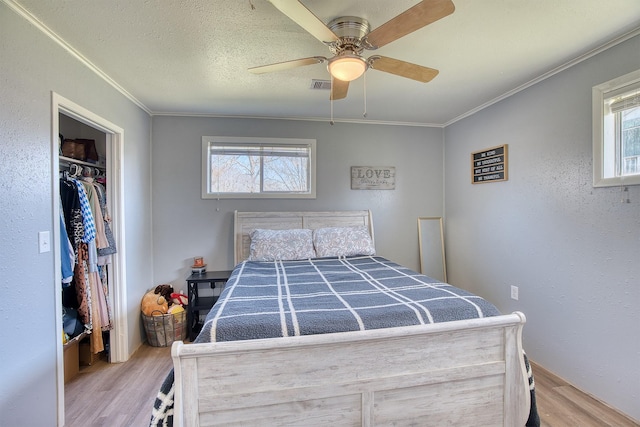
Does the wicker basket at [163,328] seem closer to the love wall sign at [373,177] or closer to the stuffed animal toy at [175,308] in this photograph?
the stuffed animal toy at [175,308]

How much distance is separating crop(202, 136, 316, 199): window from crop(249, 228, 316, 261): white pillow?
1.78ft

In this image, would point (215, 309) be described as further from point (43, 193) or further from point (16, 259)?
point (43, 193)

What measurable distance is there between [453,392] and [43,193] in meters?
2.49

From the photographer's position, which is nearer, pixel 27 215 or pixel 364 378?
pixel 364 378

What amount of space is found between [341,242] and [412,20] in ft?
7.17

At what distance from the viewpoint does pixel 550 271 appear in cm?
240

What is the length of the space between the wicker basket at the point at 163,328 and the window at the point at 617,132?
3.68 m

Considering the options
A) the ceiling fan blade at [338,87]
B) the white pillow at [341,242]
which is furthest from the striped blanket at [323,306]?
the ceiling fan blade at [338,87]

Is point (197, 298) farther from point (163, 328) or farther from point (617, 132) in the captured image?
point (617, 132)

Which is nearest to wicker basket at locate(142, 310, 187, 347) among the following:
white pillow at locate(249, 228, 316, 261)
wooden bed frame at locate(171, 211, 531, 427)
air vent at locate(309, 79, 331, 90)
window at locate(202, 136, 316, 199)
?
white pillow at locate(249, 228, 316, 261)

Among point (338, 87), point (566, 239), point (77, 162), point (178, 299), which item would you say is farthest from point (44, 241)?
point (566, 239)

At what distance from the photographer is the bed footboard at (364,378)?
1269 mm

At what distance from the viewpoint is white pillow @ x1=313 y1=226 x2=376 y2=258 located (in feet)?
10.3

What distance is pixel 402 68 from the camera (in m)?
1.80
